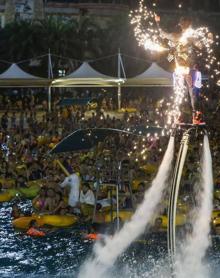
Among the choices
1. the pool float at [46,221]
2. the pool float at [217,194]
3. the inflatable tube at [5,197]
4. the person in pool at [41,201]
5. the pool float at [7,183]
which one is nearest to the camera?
the pool float at [46,221]

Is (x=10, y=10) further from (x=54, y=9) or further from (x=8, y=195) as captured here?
(x=8, y=195)

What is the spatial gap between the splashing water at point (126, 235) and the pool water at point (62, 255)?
0.66 ft

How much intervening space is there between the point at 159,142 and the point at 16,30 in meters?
26.7

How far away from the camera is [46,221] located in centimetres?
1552

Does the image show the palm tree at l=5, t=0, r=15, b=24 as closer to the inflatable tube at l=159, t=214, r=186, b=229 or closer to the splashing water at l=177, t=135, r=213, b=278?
the inflatable tube at l=159, t=214, r=186, b=229

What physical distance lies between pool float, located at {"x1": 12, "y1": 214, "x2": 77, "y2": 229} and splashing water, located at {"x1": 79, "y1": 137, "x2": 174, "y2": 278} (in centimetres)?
185

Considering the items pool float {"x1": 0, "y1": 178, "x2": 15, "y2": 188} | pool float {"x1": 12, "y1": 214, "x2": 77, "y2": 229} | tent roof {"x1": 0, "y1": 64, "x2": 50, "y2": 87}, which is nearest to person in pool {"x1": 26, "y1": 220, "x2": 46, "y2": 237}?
pool float {"x1": 12, "y1": 214, "x2": 77, "y2": 229}

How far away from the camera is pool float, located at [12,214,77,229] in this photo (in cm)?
1538

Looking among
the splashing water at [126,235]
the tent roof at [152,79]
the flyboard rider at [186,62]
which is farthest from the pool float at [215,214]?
the tent roof at [152,79]

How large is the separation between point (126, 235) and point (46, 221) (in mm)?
2414

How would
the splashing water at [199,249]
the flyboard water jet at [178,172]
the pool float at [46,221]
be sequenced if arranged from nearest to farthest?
the flyboard water jet at [178,172] < the splashing water at [199,249] < the pool float at [46,221]

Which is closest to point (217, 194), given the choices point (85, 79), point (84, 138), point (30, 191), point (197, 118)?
point (84, 138)

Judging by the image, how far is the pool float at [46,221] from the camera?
606 inches

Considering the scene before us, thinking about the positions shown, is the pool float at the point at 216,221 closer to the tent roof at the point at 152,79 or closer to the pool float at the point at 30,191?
the pool float at the point at 30,191
